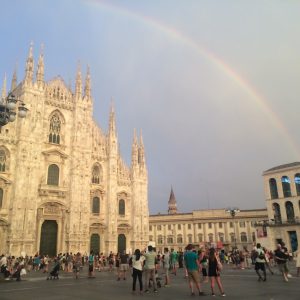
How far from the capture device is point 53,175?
1571 inches

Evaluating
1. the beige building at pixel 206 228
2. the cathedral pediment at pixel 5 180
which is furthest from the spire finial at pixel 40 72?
the beige building at pixel 206 228

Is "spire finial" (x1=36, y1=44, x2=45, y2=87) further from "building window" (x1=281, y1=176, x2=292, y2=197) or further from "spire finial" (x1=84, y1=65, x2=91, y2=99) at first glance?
"building window" (x1=281, y1=176, x2=292, y2=197)

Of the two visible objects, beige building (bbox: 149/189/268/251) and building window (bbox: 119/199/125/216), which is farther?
beige building (bbox: 149/189/268/251)

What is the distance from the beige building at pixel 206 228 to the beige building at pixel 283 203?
81.5 feet

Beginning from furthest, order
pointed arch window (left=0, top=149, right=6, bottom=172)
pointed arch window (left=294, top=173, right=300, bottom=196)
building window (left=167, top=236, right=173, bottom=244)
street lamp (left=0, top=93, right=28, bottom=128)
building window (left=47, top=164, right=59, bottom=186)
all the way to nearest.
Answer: building window (left=167, top=236, right=173, bottom=244) < pointed arch window (left=294, top=173, right=300, bottom=196) < building window (left=47, top=164, right=59, bottom=186) < pointed arch window (left=0, top=149, right=6, bottom=172) < street lamp (left=0, top=93, right=28, bottom=128)

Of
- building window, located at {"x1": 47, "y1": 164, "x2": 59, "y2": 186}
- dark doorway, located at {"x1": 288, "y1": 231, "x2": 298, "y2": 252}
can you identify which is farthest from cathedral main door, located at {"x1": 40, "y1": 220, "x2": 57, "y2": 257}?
dark doorway, located at {"x1": 288, "y1": 231, "x2": 298, "y2": 252}

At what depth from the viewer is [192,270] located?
11.2 m

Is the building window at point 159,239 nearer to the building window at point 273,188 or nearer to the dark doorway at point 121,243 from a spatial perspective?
the building window at point 273,188

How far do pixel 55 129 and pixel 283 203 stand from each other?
36064 mm

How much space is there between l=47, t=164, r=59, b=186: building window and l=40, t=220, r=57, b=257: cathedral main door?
4.50 m

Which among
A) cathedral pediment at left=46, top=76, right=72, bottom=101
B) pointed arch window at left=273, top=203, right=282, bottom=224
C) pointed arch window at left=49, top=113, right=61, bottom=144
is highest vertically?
cathedral pediment at left=46, top=76, right=72, bottom=101

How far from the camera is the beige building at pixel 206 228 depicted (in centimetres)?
8012

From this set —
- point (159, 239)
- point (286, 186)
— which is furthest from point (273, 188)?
point (159, 239)

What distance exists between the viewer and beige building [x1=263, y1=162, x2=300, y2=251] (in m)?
49.7
